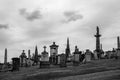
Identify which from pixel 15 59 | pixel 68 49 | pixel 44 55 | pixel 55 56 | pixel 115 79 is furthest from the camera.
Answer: pixel 68 49

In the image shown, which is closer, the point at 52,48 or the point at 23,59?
the point at 52,48

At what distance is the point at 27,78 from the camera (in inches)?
512

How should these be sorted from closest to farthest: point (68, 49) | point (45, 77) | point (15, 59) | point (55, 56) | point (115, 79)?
1. point (115, 79)
2. point (45, 77)
3. point (15, 59)
4. point (55, 56)
5. point (68, 49)

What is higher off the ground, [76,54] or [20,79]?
[76,54]

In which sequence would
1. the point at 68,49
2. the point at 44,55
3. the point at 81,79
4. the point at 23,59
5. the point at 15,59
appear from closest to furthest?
the point at 81,79 → the point at 15,59 → the point at 44,55 → the point at 23,59 → the point at 68,49

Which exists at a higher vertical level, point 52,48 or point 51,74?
point 52,48

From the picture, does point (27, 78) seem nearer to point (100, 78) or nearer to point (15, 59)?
point (100, 78)

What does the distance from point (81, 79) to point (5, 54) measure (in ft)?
102

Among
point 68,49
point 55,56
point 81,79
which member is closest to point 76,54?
point 55,56

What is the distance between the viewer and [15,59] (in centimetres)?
1975

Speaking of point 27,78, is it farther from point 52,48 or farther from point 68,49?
point 68,49

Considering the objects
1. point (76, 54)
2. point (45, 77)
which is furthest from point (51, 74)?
point (76, 54)

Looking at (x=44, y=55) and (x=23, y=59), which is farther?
(x=23, y=59)

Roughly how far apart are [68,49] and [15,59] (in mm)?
20185
